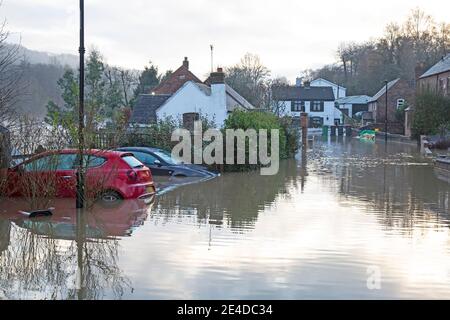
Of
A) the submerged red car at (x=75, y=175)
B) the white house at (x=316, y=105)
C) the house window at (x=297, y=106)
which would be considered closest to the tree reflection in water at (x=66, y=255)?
the submerged red car at (x=75, y=175)

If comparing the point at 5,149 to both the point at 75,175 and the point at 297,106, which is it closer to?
the point at 75,175

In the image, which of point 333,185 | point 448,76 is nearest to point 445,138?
point 448,76

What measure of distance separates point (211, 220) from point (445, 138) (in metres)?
31.8

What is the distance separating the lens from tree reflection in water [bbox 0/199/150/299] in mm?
6508

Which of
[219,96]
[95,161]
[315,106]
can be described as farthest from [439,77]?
[95,161]

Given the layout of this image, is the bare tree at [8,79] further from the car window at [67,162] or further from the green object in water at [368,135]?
the green object in water at [368,135]

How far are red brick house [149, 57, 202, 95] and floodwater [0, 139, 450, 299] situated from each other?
108 feet

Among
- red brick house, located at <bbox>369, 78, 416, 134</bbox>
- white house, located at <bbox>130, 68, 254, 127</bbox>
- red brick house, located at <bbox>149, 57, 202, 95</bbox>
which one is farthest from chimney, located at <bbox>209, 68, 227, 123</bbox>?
red brick house, located at <bbox>369, 78, 416, 134</bbox>

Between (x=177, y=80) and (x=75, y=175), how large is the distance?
3633 cm

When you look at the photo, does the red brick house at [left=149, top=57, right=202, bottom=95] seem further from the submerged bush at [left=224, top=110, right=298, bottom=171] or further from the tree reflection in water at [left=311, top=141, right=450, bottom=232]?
the tree reflection in water at [left=311, top=141, right=450, bottom=232]

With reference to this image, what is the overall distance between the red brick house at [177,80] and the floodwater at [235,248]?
3285cm

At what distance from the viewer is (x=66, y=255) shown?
27.1 ft

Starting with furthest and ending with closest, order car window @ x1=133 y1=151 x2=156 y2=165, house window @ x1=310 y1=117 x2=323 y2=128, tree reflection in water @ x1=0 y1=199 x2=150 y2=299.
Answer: house window @ x1=310 y1=117 x2=323 y2=128
car window @ x1=133 y1=151 x2=156 y2=165
tree reflection in water @ x1=0 y1=199 x2=150 y2=299
